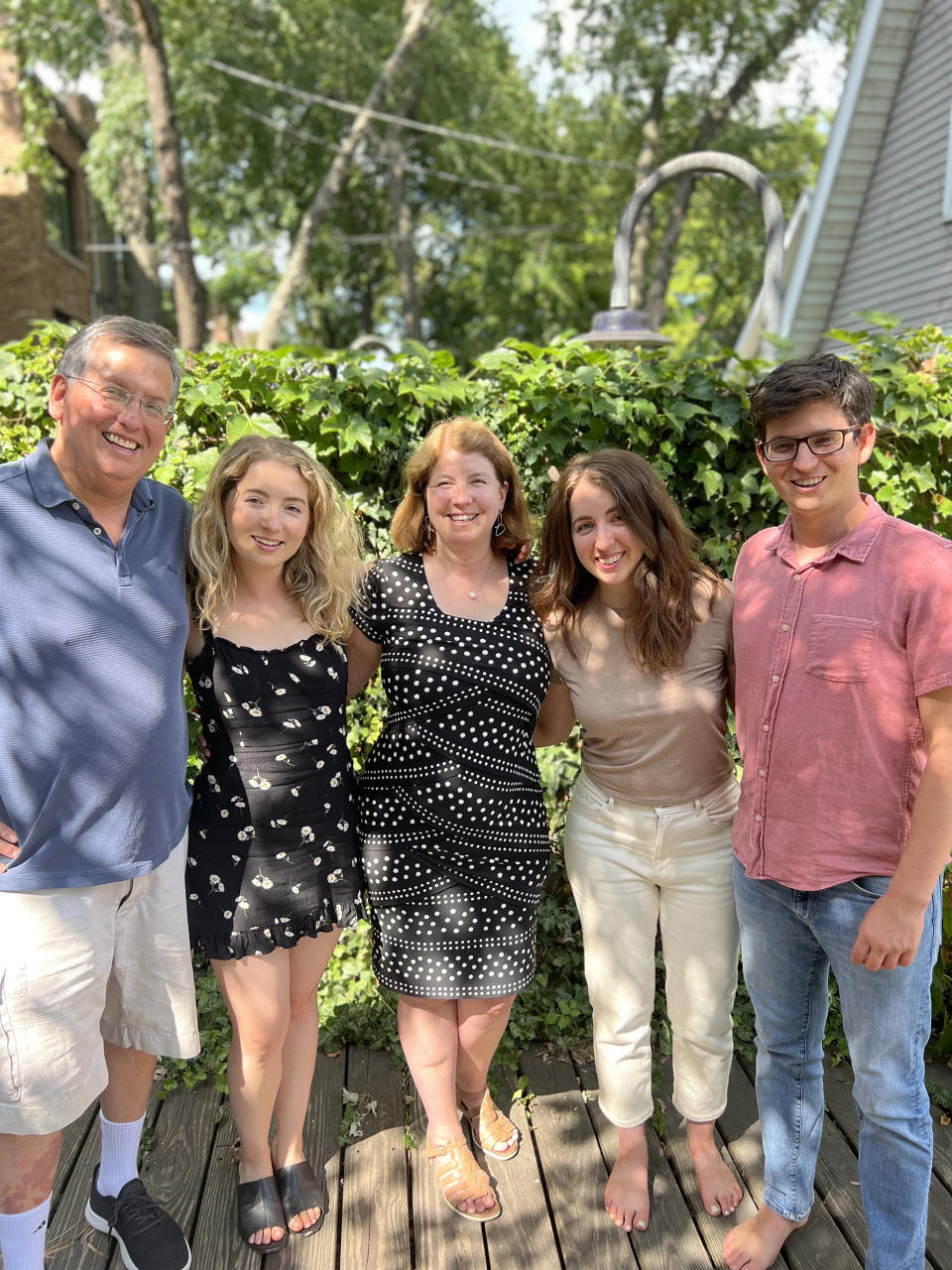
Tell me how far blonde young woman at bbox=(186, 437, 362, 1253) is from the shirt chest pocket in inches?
44.3

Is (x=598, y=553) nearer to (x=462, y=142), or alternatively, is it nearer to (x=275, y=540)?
(x=275, y=540)

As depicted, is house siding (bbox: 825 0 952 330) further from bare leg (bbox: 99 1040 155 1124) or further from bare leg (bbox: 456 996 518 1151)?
bare leg (bbox: 99 1040 155 1124)

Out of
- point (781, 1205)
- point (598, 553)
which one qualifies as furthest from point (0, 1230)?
point (598, 553)

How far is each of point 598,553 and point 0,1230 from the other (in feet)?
6.75

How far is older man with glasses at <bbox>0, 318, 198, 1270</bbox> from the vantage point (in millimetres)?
1922

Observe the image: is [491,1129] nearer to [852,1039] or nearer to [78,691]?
[852,1039]

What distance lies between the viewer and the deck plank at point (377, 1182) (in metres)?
2.38

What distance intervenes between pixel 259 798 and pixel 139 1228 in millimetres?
1139

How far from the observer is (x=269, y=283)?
24.8 m

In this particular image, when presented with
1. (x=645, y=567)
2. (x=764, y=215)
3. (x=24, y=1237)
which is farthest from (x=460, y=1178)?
(x=764, y=215)

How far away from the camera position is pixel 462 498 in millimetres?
2381

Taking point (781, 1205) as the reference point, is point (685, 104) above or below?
above

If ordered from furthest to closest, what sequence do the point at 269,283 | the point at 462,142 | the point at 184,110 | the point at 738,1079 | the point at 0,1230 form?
the point at 269,283 → the point at 462,142 → the point at 184,110 → the point at 738,1079 → the point at 0,1230

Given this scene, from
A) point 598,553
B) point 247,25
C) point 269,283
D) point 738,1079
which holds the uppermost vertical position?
point 247,25
